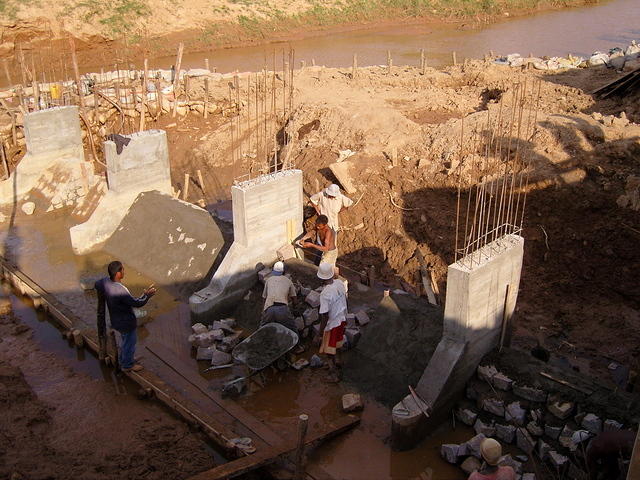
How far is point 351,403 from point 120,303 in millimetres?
3221

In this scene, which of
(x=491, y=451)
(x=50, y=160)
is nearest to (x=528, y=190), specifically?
(x=491, y=451)

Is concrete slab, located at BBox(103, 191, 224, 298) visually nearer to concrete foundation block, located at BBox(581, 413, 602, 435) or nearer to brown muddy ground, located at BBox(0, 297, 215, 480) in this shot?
brown muddy ground, located at BBox(0, 297, 215, 480)

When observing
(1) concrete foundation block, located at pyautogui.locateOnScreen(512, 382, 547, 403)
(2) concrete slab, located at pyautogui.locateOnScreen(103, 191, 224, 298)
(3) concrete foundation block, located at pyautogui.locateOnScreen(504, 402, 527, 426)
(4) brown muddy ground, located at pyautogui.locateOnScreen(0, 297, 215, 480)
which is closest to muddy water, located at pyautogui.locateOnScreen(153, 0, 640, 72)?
(2) concrete slab, located at pyautogui.locateOnScreen(103, 191, 224, 298)

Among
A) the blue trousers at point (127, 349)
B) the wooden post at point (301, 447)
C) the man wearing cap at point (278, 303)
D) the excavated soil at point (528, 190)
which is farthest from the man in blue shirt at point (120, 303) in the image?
the excavated soil at point (528, 190)

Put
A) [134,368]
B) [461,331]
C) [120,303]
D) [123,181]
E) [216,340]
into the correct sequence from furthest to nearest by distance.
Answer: [123,181], [216,340], [134,368], [120,303], [461,331]

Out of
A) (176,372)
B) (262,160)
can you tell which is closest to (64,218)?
(262,160)

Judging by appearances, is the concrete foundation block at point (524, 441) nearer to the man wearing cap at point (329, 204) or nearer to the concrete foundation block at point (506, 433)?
the concrete foundation block at point (506, 433)

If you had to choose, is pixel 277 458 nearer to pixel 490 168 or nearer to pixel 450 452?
pixel 450 452

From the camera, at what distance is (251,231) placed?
999 centimetres

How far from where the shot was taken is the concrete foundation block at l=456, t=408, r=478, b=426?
7.47 m

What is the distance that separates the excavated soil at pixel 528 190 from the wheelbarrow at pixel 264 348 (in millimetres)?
2082

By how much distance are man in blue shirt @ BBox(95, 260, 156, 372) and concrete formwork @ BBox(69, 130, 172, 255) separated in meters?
4.44

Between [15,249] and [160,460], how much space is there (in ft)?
25.1

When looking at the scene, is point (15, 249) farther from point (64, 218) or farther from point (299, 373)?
point (299, 373)
